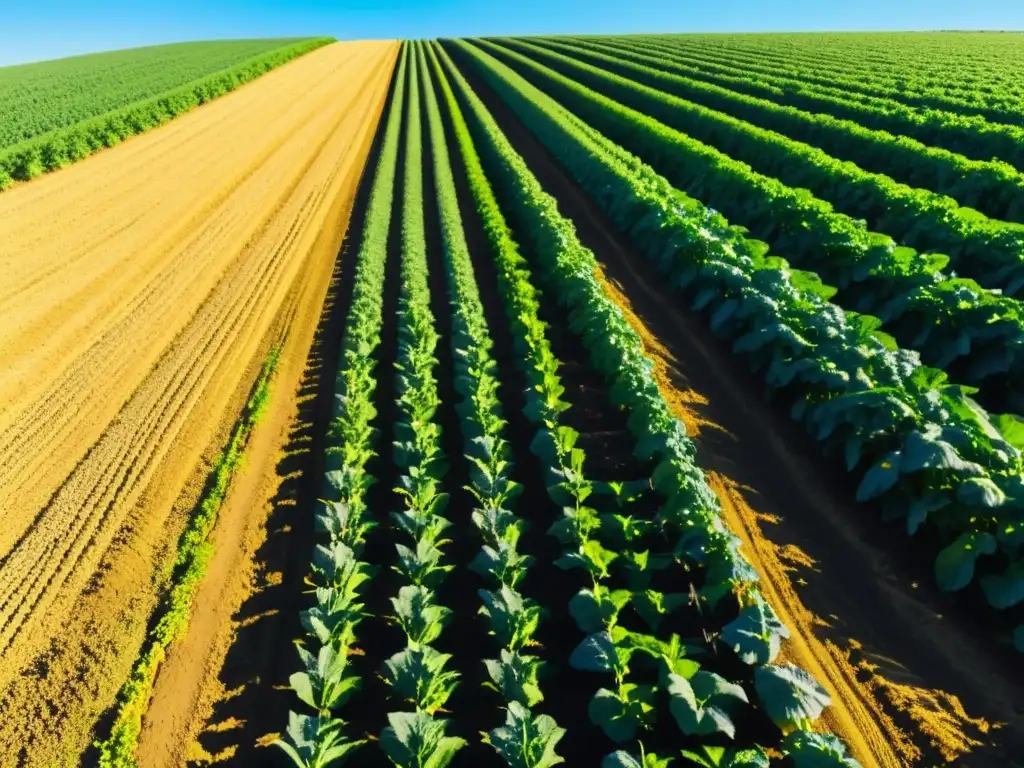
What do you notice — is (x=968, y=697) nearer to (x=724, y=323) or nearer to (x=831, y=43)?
(x=724, y=323)

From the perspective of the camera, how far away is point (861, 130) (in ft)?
69.7

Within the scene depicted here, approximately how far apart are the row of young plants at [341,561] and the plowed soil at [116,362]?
1924 mm

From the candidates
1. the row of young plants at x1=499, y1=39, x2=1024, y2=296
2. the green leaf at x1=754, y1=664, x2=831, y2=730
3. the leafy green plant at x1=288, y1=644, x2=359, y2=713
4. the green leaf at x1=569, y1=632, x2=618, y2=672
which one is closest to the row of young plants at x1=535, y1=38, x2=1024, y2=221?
the row of young plants at x1=499, y1=39, x2=1024, y2=296

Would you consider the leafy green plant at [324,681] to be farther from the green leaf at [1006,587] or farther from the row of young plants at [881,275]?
the row of young plants at [881,275]

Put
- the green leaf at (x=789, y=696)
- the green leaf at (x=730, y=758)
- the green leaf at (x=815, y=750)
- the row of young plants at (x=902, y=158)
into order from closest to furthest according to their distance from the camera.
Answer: the green leaf at (x=815, y=750)
the green leaf at (x=730, y=758)
the green leaf at (x=789, y=696)
the row of young plants at (x=902, y=158)

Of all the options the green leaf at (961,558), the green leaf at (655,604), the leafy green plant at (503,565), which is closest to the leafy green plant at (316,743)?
the leafy green plant at (503,565)

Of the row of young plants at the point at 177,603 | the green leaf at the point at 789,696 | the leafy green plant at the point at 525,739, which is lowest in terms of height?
the row of young plants at the point at 177,603

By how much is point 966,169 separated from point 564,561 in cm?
1679

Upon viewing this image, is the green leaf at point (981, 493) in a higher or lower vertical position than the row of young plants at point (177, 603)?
higher

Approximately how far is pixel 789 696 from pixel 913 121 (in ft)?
81.7

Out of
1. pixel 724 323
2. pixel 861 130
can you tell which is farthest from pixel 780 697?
pixel 861 130

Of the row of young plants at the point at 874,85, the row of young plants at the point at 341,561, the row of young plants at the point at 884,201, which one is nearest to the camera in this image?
the row of young plants at the point at 341,561

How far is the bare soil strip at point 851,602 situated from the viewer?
5.50 metres

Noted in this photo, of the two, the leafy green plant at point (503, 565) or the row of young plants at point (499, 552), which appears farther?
the leafy green plant at point (503, 565)
